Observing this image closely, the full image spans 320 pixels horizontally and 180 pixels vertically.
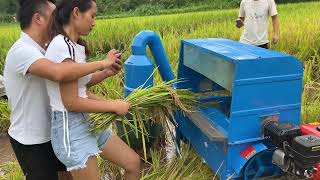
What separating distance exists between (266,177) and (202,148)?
19.8 inches

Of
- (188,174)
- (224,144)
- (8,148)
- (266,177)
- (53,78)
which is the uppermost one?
(53,78)

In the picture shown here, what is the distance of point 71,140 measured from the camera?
195cm

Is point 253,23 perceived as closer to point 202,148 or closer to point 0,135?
point 202,148

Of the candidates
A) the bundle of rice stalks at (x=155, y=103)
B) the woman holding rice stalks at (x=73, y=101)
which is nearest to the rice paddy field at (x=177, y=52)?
the bundle of rice stalks at (x=155, y=103)

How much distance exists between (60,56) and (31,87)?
0.88 feet

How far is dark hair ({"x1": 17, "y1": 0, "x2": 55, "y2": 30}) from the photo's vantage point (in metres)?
1.94

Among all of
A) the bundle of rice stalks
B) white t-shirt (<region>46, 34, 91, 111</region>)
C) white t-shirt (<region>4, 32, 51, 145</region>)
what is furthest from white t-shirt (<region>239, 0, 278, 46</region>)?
white t-shirt (<region>4, 32, 51, 145</region>)

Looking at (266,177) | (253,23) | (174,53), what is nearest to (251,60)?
(266,177)

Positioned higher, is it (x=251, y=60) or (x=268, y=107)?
(x=251, y=60)

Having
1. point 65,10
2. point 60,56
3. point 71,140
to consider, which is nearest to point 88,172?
point 71,140

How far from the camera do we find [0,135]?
174 inches

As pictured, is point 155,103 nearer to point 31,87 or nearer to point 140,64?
point 140,64

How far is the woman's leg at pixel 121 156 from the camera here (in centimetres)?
225

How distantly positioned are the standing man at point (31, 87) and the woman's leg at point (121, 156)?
345mm
